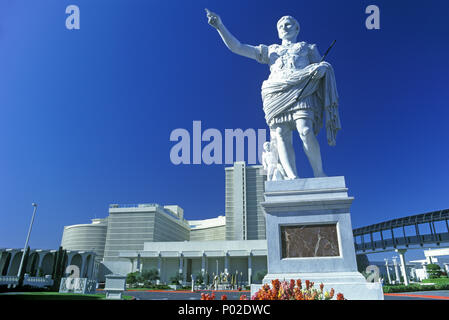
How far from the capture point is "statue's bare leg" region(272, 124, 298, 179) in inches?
236

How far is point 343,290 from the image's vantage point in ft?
14.1

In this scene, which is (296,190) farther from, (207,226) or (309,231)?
(207,226)

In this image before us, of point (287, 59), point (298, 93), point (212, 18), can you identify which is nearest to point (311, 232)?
point (298, 93)

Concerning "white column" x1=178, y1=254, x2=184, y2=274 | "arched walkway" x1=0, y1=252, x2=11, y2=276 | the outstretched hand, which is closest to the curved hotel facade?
"white column" x1=178, y1=254, x2=184, y2=274

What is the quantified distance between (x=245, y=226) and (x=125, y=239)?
3762 centimetres

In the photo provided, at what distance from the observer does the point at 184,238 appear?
390ft

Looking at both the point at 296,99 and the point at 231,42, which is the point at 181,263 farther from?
the point at 296,99

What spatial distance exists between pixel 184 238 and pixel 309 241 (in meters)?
119

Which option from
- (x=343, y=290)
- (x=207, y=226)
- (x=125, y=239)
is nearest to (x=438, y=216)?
(x=343, y=290)

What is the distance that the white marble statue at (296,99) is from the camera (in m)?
5.88

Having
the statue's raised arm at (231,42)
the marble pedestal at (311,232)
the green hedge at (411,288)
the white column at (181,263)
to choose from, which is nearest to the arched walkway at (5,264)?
the white column at (181,263)

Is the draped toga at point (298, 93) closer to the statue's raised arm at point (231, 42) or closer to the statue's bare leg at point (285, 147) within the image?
the statue's bare leg at point (285, 147)

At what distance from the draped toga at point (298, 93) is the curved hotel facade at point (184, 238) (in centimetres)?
4766
